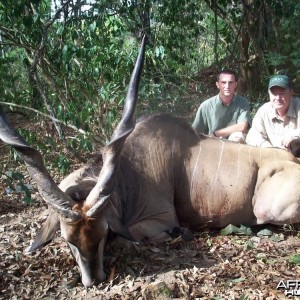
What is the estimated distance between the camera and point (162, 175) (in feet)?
13.8

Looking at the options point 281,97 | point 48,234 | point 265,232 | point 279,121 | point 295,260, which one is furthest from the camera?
point 279,121

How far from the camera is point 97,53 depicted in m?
5.05

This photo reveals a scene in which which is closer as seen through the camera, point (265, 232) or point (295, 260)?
point (295, 260)

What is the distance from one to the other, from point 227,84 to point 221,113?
13.1 inches

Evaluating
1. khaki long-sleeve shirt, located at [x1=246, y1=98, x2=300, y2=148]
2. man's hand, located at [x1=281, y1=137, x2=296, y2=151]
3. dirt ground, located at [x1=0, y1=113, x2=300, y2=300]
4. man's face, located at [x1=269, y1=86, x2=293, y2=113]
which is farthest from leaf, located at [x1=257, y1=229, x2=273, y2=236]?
man's face, located at [x1=269, y1=86, x2=293, y2=113]

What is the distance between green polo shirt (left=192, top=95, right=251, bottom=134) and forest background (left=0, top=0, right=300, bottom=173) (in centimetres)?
58

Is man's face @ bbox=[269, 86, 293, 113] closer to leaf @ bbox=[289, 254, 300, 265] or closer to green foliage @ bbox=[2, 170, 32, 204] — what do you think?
leaf @ bbox=[289, 254, 300, 265]

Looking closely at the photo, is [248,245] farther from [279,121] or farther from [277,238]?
[279,121]

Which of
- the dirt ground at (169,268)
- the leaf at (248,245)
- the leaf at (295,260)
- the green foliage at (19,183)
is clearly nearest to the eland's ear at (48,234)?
the dirt ground at (169,268)

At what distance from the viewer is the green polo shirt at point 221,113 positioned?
543 centimetres

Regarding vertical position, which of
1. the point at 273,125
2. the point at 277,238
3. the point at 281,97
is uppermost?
the point at 281,97

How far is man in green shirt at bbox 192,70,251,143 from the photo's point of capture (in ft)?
17.5

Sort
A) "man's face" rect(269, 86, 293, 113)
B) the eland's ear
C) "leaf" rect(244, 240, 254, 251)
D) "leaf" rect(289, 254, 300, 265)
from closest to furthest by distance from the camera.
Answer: the eland's ear, "leaf" rect(289, 254, 300, 265), "leaf" rect(244, 240, 254, 251), "man's face" rect(269, 86, 293, 113)

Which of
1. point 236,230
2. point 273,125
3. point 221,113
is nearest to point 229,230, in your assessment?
point 236,230
